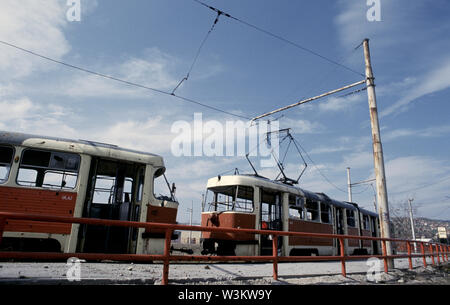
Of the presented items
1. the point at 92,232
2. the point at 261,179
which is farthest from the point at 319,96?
the point at 92,232

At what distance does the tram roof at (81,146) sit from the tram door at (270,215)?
14.7ft

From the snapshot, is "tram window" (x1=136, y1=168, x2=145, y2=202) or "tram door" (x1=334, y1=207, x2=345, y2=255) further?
"tram door" (x1=334, y1=207, x2=345, y2=255)

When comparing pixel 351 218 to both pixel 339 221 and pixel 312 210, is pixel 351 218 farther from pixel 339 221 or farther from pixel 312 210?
pixel 312 210

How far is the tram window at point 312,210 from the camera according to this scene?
12.3 m

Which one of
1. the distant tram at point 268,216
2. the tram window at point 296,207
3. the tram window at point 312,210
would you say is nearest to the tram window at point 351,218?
the distant tram at point 268,216

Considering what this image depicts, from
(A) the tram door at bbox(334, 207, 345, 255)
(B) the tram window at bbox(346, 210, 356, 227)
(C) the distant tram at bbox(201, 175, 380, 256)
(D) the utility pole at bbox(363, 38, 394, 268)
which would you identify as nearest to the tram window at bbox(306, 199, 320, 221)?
(C) the distant tram at bbox(201, 175, 380, 256)

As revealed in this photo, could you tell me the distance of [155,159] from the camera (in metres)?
8.21

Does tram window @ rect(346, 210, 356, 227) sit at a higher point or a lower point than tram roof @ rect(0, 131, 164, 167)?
lower

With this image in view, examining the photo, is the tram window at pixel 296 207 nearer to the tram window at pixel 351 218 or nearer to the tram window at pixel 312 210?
the tram window at pixel 312 210

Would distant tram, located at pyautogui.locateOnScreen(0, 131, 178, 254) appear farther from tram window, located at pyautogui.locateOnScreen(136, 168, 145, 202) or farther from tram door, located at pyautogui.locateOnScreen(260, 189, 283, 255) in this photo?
tram door, located at pyautogui.locateOnScreen(260, 189, 283, 255)

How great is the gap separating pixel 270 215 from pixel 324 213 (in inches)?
128

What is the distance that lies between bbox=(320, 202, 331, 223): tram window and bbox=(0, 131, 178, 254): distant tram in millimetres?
7623

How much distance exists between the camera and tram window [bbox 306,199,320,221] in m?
12.3

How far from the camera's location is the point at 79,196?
6945mm
